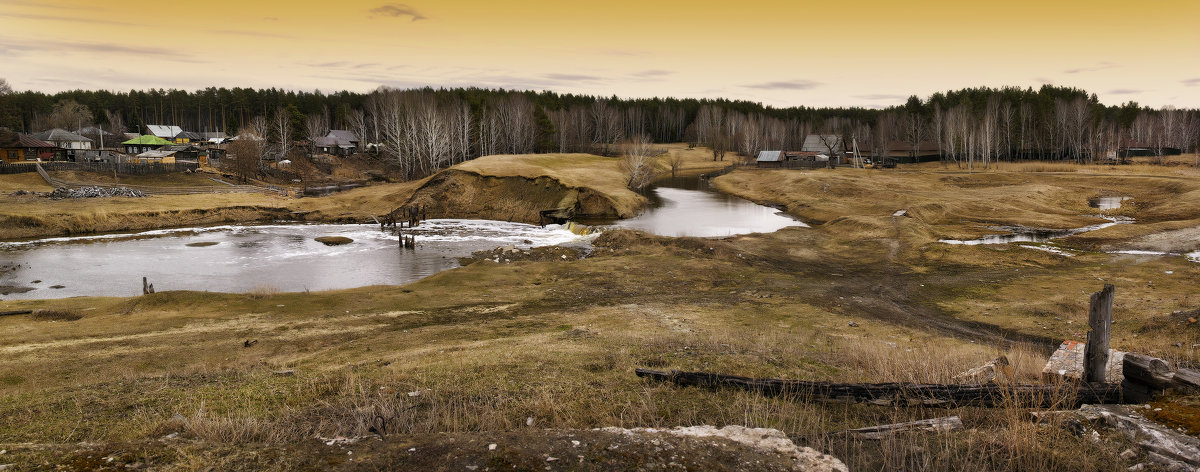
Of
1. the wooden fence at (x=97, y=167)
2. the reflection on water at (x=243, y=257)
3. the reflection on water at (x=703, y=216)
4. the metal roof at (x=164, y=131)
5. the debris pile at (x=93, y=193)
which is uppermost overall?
the metal roof at (x=164, y=131)

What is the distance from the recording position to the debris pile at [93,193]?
5375 cm

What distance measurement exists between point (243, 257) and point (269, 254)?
149 centimetres

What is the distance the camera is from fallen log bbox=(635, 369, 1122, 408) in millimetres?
7918

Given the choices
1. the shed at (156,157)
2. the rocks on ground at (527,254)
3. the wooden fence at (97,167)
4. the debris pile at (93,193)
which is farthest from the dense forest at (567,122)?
the rocks on ground at (527,254)

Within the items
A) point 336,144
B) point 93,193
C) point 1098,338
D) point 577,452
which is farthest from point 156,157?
point 1098,338

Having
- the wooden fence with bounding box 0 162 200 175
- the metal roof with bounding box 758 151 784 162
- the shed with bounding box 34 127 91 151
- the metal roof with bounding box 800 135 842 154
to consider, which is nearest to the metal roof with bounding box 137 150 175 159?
the shed with bounding box 34 127 91 151

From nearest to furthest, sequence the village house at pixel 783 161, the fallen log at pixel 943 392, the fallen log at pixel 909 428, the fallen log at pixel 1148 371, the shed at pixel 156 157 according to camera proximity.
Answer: the fallen log at pixel 909 428 → the fallen log at pixel 1148 371 → the fallen log at pixel 943 392 → the shed at pixel 156 157 → the village house at pixel 783 161

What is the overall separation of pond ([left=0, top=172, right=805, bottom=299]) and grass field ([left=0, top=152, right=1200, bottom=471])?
22.6 ft

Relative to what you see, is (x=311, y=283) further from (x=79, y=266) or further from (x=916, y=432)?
(x=916, y=432)

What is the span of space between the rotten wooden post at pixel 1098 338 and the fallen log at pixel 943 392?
0.31 metres

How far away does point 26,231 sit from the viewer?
43.7 metres

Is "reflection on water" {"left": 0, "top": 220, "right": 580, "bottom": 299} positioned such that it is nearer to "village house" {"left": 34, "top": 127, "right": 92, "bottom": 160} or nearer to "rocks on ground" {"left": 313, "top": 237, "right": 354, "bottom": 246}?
"rocks on ground" {"left": 313, "top": 237, "right": 354, "bottom": 246}

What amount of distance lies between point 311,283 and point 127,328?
→ 12.7m

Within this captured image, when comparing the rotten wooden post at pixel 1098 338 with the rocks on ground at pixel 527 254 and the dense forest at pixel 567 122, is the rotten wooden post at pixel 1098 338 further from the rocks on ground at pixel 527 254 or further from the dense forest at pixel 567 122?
the dense forest at pixel 567 122
